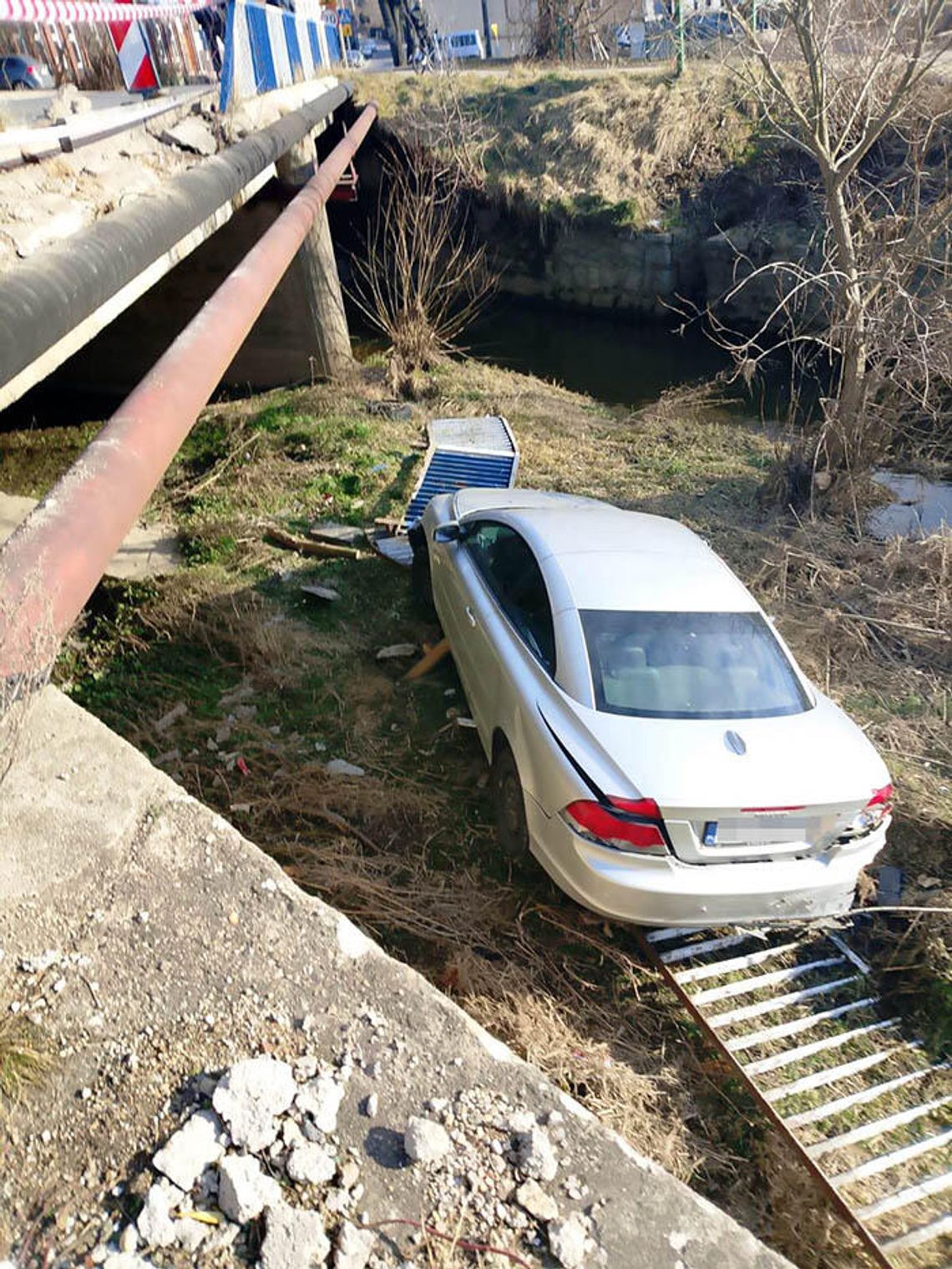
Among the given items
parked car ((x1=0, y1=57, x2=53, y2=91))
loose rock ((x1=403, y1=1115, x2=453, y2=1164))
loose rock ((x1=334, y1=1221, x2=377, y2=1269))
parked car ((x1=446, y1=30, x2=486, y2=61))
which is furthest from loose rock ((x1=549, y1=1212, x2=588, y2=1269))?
parked car ((x1=446, y1=30, x2=486, y2=61))

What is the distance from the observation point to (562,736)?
14.2ft

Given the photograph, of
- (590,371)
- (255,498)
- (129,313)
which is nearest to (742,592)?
(255,498)

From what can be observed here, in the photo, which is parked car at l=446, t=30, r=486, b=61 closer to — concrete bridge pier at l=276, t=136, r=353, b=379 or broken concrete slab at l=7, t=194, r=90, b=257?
concrete bridge pier at l=276, t=136, r=353, b=379

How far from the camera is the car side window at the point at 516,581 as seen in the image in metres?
4.95

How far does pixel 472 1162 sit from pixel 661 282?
2157 centimetres

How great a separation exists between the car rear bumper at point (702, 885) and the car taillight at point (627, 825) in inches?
1.8

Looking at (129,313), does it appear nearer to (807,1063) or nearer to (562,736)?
(562,736)

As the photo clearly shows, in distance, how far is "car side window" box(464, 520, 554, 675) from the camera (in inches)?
195

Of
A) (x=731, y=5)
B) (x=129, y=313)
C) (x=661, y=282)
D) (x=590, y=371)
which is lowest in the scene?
(x=590, y=371)

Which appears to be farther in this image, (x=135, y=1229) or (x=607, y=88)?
(x=607, y=88)

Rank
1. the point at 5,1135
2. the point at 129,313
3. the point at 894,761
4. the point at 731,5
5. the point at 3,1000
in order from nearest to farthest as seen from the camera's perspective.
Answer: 1. the point at 5,1135
2. the point at 3,1000
3. the point at 894,761
4. the point at 731,5
5. the point at 129,313

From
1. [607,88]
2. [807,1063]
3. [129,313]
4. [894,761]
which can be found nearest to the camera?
[807,1063]

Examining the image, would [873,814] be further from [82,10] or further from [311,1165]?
[82,10]

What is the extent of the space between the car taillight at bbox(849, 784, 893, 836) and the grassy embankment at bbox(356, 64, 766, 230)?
19908 millimetres
